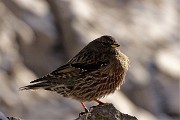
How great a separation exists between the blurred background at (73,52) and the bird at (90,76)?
1251cm

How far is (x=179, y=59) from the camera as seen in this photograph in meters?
31.7

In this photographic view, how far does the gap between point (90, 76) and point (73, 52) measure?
16206 millimetres

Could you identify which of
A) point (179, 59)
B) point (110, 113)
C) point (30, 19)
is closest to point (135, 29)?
point (179, 59)

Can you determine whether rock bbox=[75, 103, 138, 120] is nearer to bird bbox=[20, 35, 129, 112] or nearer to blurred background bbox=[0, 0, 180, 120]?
bird bbox=[20, 35, 129, 112]

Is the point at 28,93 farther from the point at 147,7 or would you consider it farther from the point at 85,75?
the point at 85,75

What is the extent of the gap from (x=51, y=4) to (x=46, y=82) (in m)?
19.0

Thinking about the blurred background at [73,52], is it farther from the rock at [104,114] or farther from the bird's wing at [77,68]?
the rock at [104,114]

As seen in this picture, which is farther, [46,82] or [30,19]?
[30,19]

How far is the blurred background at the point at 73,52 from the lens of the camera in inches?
1072

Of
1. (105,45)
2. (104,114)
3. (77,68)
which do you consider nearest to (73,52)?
(105,45)

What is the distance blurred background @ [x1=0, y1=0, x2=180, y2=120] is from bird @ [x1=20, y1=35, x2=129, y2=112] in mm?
12506

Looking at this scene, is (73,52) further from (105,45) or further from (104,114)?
(104,114)

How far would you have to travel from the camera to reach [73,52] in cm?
2977

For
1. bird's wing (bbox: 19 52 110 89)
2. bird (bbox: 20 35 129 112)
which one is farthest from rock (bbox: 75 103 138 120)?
bird's wing (bbox: 19 52 110 89)
